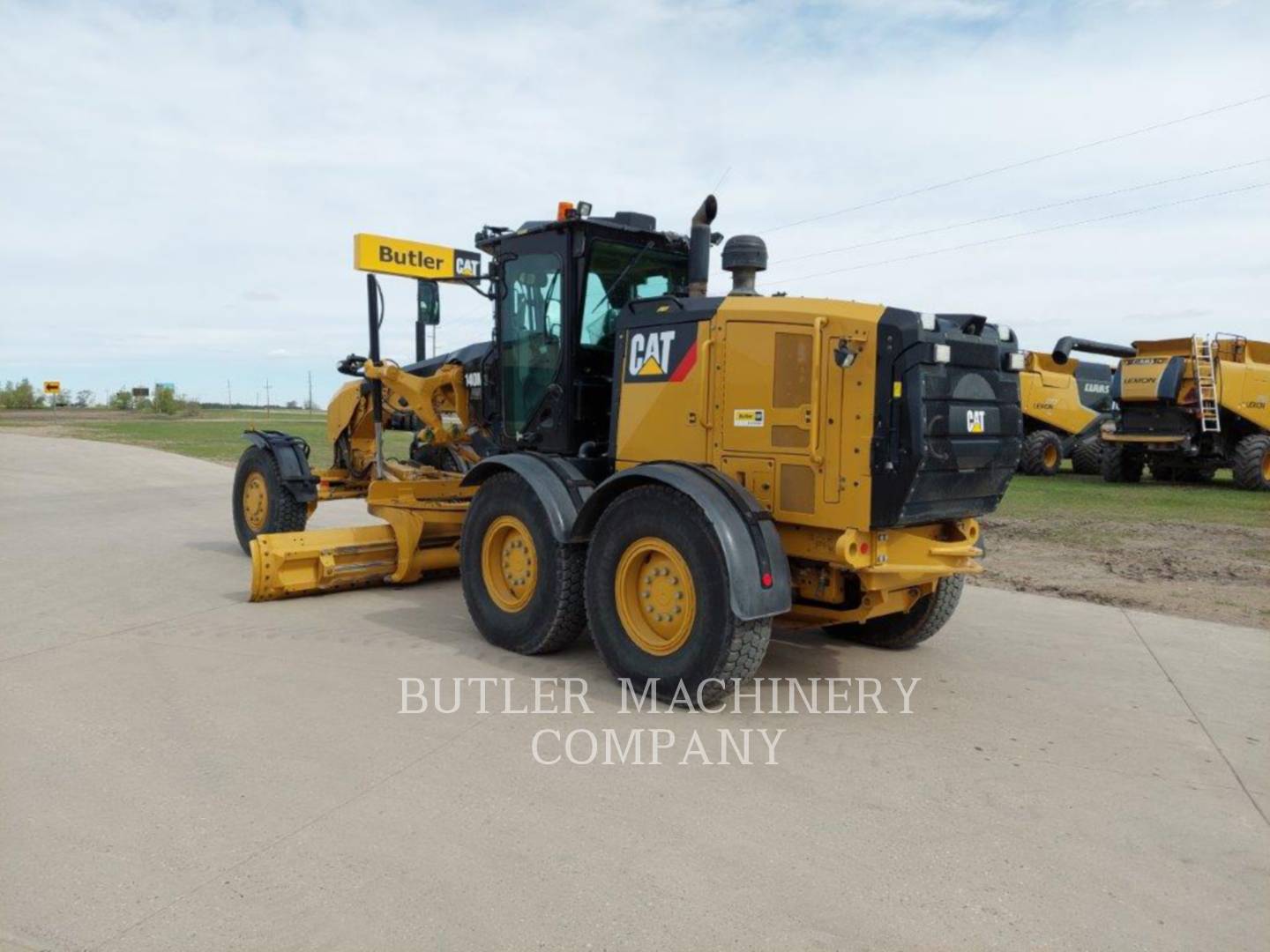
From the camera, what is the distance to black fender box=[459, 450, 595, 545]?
5852 mm

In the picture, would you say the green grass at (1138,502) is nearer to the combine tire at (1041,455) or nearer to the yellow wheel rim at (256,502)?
the combine tire at (1041,455)

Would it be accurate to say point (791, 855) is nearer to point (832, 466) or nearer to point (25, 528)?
point (832, 466)

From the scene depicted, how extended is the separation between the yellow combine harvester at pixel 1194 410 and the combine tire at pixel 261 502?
15.9m

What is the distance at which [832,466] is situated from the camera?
4.96m

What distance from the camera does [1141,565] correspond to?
32.1 ft

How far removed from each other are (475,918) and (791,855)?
1.16 meters

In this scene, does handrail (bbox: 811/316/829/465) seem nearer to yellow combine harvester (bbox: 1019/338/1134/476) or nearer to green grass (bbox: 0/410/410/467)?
green grass (bbox: 0/410/410/467)

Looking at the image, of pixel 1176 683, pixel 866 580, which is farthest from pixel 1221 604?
pixel 866 580

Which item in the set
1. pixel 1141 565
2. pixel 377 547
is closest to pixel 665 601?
pixel 377 547

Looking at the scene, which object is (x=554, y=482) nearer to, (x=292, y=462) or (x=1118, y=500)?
(x=292, y=462)

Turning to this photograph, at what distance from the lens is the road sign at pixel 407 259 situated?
7812 mm

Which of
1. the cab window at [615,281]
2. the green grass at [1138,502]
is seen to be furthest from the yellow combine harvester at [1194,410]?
the cab window at [615,281]

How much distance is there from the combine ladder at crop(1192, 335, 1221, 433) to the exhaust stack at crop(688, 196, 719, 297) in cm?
1500

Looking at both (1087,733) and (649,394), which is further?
(649,394)
